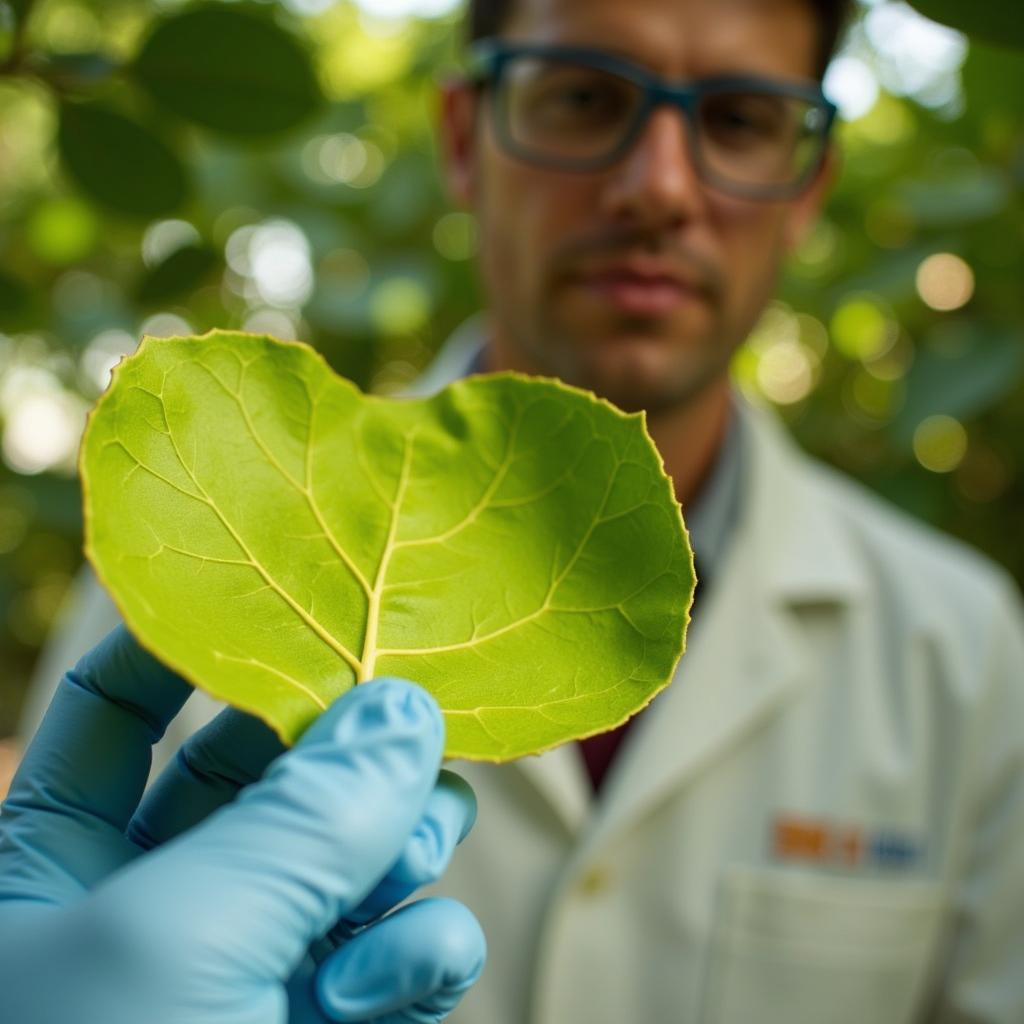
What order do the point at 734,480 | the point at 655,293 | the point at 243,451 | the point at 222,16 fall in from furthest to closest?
the point at 734,480 < the point at 655,293 < the point at 222,16 < the point at 243,451

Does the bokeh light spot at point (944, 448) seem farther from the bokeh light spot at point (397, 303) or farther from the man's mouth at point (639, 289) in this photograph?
the bokeh light spot at point (397, 303)

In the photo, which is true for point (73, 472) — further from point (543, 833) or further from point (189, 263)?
point (543, 833)

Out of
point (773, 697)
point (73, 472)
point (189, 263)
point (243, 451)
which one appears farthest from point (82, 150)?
point (773, 697)

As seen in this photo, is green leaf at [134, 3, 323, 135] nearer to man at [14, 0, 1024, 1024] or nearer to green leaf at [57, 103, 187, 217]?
green leaf at [57, 103, 187, 217]

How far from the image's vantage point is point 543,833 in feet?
3.33

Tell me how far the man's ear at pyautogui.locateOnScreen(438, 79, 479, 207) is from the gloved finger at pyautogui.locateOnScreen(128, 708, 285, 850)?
0.82 m

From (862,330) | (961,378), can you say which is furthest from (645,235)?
(862,330)

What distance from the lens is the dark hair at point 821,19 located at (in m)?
1.09

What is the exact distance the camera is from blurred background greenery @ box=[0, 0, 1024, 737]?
1.17 metres

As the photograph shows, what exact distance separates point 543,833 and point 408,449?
69 cm

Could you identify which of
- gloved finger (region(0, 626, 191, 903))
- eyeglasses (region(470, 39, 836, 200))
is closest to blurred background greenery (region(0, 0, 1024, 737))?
eyeglasses (region(470, 39, 836, 200))

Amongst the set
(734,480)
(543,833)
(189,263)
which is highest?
(189,263)

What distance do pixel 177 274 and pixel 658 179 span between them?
20.5 inches

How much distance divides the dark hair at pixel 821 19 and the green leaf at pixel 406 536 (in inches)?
33.8
